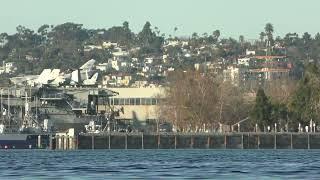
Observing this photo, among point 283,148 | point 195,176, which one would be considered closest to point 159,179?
point 195,176

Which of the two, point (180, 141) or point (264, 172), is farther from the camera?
point (180, 141)

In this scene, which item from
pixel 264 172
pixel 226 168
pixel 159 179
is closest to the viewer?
pixel 159 179

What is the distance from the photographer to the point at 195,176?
294 ft

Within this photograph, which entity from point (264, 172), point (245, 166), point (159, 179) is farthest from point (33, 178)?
point (245, 166)

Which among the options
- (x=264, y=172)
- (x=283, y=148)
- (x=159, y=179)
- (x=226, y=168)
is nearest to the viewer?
(x=159, y=179)

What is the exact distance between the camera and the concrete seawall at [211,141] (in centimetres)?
19238

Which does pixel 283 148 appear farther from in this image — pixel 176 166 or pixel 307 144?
pixel 176 166

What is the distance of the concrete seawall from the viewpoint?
631 ft

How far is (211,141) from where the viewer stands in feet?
641

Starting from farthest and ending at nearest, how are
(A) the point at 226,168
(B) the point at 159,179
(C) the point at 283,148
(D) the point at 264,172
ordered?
(C) the point at 283,148
(A) the point at 226,168
(D) the point at 264,172
(B) the point at 159,179

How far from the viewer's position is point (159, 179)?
85312 mm

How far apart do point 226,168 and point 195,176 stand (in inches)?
543

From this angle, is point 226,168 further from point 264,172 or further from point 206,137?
point 206,137

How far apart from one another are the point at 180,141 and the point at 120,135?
8951mm
